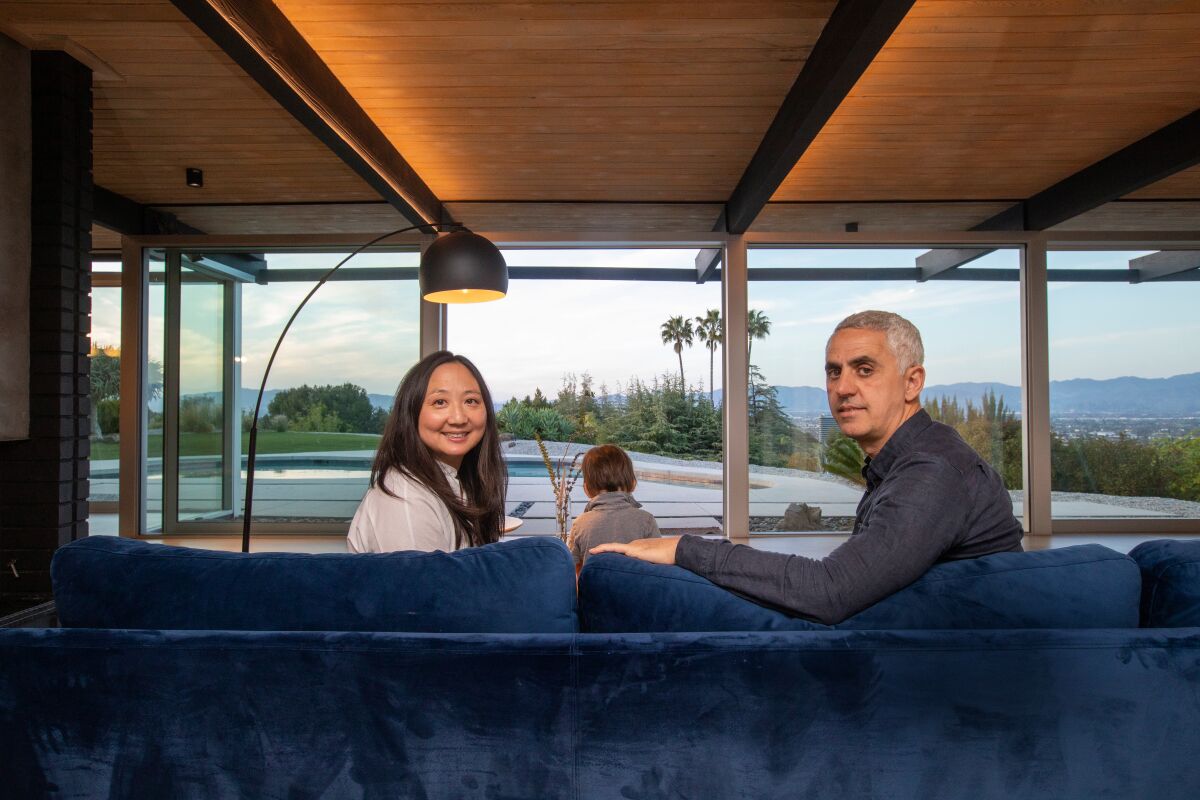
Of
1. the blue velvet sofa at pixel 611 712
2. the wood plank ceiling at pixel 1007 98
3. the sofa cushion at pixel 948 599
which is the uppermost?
the wood plank ceiling at pixel 1007 98

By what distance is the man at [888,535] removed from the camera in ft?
3.41

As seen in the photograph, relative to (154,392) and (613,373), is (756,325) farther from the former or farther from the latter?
(154,392)

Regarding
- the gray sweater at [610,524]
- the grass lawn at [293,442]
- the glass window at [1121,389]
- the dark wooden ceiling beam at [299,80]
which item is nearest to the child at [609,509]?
the gray sweater at [610,524]

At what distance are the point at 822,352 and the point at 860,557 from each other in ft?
15.5

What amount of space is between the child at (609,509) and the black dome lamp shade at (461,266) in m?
0.83

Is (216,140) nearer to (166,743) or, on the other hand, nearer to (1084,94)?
(166,743)

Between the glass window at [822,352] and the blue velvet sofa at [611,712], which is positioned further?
the glass window at [822,352]

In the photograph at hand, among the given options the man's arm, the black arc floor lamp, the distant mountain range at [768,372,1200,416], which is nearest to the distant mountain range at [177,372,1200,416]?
the distant mountain range at [768,372,1200,416]

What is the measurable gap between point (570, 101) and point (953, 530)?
321 centimetres

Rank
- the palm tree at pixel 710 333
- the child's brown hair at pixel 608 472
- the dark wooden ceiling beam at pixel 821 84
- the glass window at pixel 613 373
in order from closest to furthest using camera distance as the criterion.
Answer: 1. the dark wooden ceiling beam at pixel 821 84
2. the child's brown hair at pixel 608 472
3. the glass window at pixel 613 373
4. the palm tree at pixel 710 333

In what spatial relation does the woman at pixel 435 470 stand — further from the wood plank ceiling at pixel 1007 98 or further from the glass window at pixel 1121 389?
the glass window at pixel 1121 389

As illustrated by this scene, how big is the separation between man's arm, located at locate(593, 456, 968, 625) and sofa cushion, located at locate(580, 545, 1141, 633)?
2 cm

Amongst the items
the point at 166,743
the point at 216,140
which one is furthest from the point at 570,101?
the point at 166,743

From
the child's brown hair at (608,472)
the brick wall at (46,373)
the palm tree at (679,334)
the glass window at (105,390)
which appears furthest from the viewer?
the palm tree at (679,334)
